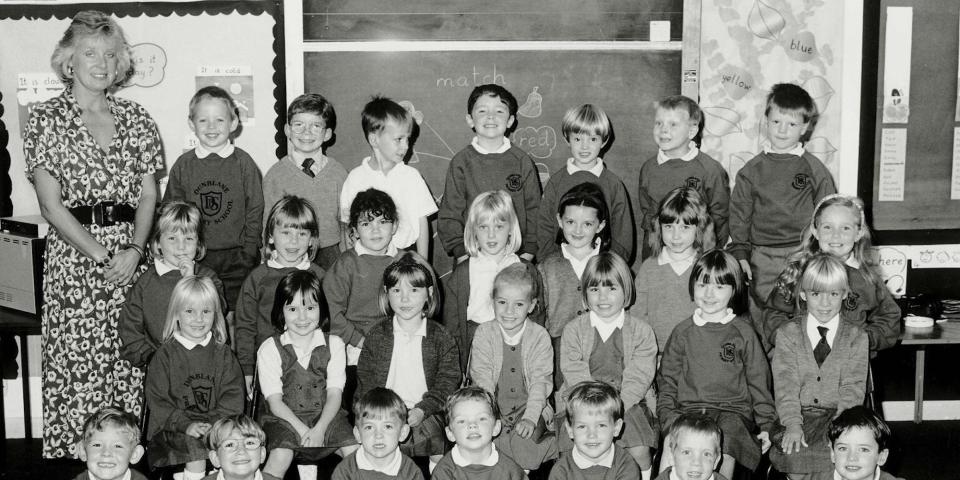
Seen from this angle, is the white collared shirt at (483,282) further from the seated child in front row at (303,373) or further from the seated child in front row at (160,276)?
the seated child in front row at (160,276)

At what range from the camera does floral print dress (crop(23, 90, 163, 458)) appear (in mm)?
3744

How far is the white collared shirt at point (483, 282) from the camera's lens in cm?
391

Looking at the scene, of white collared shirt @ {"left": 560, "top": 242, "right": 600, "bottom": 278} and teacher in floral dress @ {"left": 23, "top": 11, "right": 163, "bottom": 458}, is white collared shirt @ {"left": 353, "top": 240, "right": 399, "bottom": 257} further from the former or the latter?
teacher in floral dress @ {"left": 23, "top": 11, "right": 163, "bottom": 458}

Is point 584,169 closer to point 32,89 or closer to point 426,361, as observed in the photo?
point 426,361

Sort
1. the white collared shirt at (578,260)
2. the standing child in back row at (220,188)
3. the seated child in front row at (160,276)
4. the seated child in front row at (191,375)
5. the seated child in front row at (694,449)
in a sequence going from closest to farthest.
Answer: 1. the seated child in front row at (694,449)
2. the seated child in front row at (191,375)
3. the seated child in front row at (160,276)
4. the white collared shirt at (578,260)
5. the standing child in back row at (220,188)

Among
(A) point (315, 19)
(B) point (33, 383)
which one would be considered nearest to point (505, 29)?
(A) point (315, 19)

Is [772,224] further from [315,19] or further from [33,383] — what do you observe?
[33,383]

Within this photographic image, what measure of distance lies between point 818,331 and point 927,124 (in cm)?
175

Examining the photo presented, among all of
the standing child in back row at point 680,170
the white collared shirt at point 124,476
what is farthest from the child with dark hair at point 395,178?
the white collared shirt at point 124,476

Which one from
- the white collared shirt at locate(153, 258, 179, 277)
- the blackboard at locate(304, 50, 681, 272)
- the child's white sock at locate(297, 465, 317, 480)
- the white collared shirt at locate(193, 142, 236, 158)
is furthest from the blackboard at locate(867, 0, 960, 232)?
the white collared shirt at locate(153, 258, 179, 277)

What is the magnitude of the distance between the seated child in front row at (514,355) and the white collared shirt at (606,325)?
0.19 metres

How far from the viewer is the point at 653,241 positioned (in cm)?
409

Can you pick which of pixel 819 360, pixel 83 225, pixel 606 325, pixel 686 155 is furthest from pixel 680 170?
pixel 83 225

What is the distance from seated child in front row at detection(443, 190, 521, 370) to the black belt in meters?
1.36
